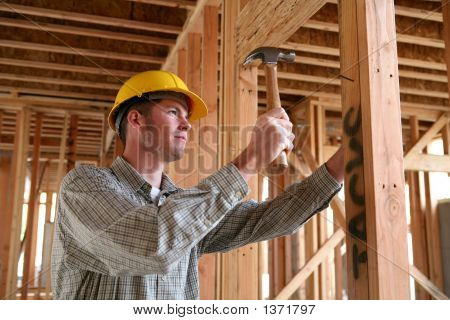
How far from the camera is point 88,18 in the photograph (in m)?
3.71

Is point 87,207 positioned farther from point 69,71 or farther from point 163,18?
point 69,71

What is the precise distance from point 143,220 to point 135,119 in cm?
74

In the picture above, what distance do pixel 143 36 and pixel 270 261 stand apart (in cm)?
383

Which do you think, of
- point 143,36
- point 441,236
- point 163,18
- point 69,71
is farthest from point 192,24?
point 441,236

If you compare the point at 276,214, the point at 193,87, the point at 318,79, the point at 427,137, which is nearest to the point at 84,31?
the point at 193,87

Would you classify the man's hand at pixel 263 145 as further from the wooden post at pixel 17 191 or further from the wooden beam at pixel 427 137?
the wooden post at pixel 17 191

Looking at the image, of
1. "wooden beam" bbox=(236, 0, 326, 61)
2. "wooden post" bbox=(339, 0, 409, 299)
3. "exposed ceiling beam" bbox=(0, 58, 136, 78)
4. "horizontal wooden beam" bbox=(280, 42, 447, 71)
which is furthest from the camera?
"exposed ceiling beam" bbox=(0, 58, 136, 78)

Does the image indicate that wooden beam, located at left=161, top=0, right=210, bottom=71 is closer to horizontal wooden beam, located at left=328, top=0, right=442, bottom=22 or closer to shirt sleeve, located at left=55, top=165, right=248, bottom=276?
horizontal wooden beam, located at left=328, top=0, right=442, bottom=22

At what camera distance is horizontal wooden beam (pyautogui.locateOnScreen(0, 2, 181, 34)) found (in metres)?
3.58

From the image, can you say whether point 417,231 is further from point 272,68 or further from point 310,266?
point 272,68

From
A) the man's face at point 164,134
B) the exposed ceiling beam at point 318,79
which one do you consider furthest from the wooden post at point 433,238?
the man's face at point 164,134

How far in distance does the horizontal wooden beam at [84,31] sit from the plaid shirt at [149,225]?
8.30 feet

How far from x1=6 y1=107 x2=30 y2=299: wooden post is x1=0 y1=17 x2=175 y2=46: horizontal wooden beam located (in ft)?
7.26

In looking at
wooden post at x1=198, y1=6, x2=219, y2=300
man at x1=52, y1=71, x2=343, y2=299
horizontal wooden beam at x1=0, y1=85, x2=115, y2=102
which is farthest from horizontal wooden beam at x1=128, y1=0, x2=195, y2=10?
horizontal wooden beam at x1=0, y1=85, x2=115, y2=102
